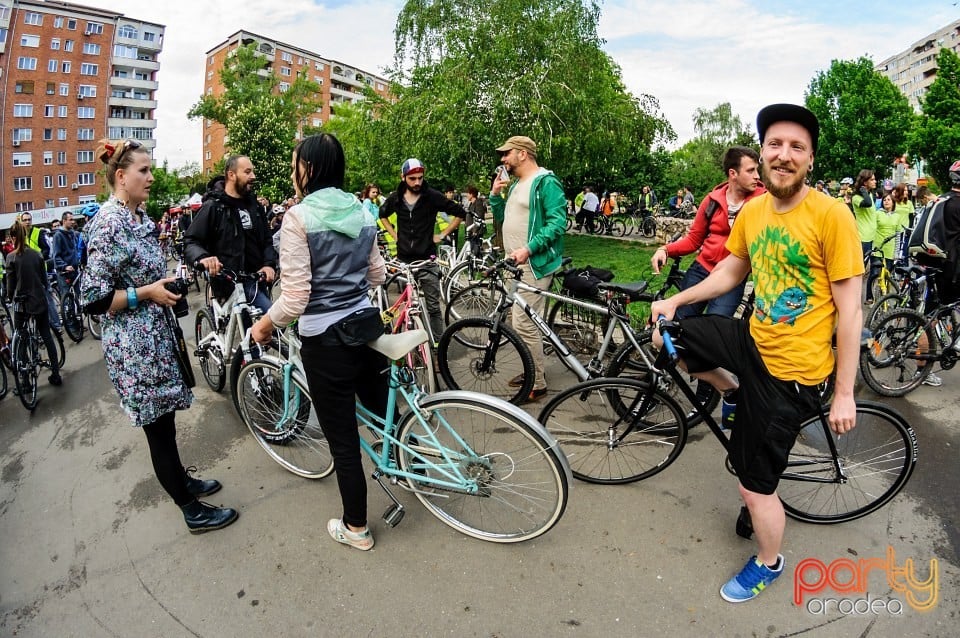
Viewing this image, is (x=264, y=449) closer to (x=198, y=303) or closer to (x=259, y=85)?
(x=198, y=303)

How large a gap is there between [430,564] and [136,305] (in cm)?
201

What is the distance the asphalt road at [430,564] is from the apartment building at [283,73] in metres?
76.5

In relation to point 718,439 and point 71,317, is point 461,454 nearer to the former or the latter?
point 718,439

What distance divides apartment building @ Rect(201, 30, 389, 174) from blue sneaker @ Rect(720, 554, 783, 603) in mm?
77800

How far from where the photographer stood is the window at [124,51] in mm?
63875

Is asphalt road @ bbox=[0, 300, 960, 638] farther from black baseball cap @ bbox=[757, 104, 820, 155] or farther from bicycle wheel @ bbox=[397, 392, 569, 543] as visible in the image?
black baseball cap @ bbox=[757, 104, 820, 155]

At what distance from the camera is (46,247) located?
1209 centimetres

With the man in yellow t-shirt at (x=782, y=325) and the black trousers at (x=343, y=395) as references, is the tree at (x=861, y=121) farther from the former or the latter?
the black trousers at (x=343, y=395)

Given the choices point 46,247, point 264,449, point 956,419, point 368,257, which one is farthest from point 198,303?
point 956,419

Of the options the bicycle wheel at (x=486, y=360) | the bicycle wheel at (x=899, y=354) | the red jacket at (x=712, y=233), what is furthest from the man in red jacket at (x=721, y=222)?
the bicycle wheel at (x=899, y=354)

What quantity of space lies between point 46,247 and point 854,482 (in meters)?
15.2

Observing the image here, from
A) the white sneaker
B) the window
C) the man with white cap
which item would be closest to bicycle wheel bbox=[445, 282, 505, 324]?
the man with white cap

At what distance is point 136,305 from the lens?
277cm

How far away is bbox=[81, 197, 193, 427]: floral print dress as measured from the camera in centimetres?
266
